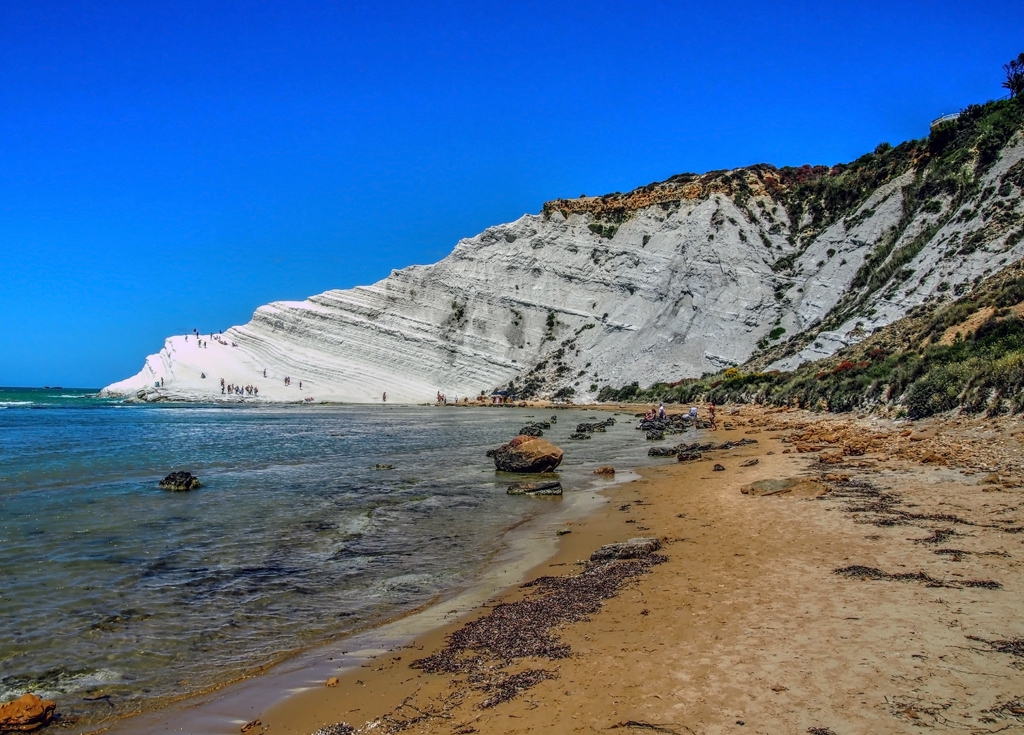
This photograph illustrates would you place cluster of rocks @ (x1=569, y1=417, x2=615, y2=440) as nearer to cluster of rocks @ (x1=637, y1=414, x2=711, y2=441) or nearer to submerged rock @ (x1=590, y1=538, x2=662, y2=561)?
cluster of rocks @ (x1=637, y1=414, x2=711, y2=441)

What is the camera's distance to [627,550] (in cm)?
771

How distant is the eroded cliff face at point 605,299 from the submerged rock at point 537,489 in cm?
3281

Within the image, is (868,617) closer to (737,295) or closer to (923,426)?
(923,426)

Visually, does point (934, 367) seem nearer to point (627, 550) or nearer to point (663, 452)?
point (663, 452)

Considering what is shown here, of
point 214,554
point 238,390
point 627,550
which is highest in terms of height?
point 238,390

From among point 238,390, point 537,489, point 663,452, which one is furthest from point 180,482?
point 238,390

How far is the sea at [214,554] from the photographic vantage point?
547 centimetres

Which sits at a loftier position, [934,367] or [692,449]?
[934,367]

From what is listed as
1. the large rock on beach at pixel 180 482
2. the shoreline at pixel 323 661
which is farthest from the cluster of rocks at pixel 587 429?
the shoreline at pixel 323 661

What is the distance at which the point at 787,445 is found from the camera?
652 inches

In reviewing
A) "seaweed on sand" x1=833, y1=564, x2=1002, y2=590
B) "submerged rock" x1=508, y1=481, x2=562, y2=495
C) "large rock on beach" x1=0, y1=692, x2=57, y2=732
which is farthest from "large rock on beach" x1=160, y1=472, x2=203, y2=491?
"seaweed on sand" x1=833, y1=564, x2=1002, y2=590

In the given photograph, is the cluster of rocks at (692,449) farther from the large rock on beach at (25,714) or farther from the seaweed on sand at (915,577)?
the large rock on beach at (25,714)

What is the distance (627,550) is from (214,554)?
17.8 feet

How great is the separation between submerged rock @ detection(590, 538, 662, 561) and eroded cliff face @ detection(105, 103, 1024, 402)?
37.4 metres
